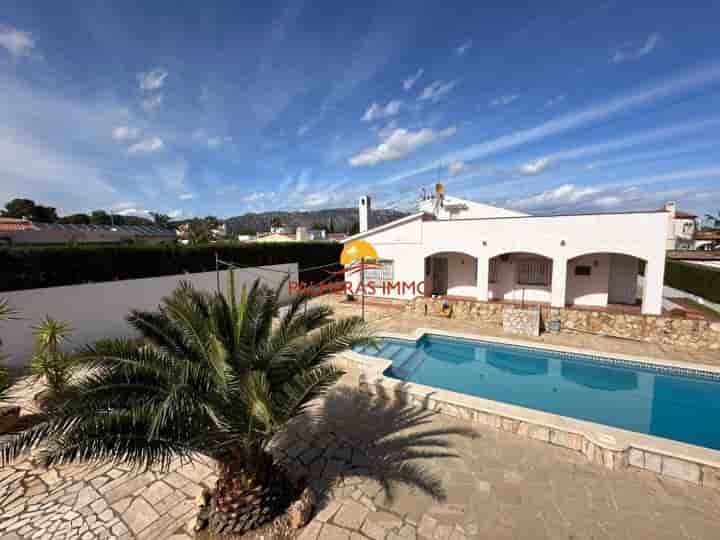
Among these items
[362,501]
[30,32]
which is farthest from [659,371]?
[30,32]

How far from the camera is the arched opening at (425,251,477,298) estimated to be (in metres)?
22.1

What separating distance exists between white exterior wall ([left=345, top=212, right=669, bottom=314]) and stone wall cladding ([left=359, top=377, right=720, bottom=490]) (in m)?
12.6

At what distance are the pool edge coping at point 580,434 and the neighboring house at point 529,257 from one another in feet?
39.9

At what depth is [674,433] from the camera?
8758 mm

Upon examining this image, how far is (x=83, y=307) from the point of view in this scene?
13266 mm

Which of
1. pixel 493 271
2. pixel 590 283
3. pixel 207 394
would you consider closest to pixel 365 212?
pixel 493 271

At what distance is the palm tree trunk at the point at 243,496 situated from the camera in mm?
4824

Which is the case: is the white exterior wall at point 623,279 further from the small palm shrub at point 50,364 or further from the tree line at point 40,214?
the tree line at point 40,214

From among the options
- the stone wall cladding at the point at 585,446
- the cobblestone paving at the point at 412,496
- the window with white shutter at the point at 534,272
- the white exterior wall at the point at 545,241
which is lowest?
the cobblestone paving at the point at 412,496

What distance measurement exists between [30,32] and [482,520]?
1805 cm

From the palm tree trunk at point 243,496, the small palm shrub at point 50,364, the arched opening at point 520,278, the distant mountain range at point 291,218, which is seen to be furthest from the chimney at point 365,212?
the distant mountain range at point 291,218

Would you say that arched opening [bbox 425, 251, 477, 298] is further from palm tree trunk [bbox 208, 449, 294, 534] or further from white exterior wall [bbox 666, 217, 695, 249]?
white exterior wall [bbox 666, 217, 695, 249]

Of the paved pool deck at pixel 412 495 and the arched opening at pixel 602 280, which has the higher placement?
the arched opening at pixel 602 280

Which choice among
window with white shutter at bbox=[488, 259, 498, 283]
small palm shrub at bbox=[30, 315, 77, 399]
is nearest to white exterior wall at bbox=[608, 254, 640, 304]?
window with white shutter at bbox=[488, 259, 498, 283]
